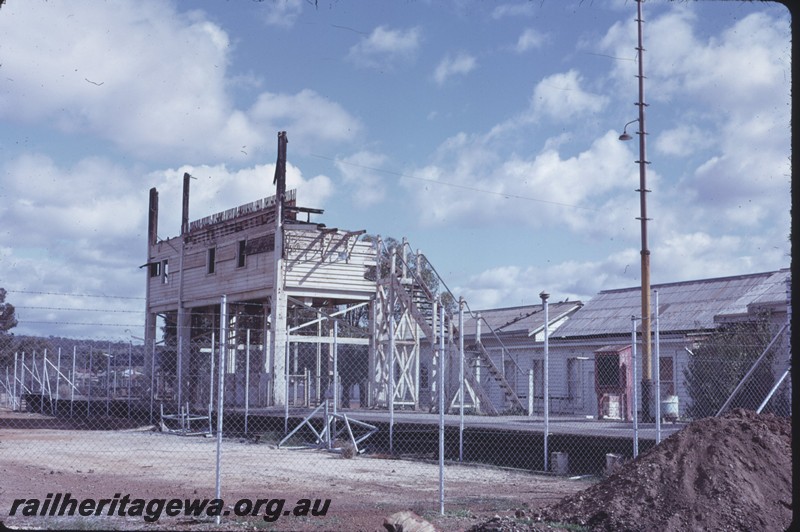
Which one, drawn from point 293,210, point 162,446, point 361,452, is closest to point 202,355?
point 293,210

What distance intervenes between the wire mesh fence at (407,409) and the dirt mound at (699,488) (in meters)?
2.02

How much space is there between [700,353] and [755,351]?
1.54 meters

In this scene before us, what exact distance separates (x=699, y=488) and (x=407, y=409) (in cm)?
2199

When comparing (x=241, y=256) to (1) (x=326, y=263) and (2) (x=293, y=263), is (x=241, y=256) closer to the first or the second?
(2) (x=293, y=263)

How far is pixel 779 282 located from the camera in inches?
1180

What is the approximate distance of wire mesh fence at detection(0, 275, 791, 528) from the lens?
15.5 m

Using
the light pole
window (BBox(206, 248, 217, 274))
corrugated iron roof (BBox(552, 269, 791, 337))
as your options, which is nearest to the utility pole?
the light pole

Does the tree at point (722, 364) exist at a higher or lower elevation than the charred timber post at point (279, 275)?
lower

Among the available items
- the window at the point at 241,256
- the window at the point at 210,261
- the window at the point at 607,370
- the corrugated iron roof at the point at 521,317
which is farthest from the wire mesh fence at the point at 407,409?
the window at the point at 210,261

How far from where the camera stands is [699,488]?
10688mm

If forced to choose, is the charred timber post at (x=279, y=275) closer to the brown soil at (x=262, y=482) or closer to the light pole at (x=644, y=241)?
the brown soil at (x=262, y=482)

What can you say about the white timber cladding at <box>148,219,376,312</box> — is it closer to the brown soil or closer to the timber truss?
the timber truss

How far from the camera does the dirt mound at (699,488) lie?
10.1 metres

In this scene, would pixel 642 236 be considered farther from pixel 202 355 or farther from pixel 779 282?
pixel 202 355
